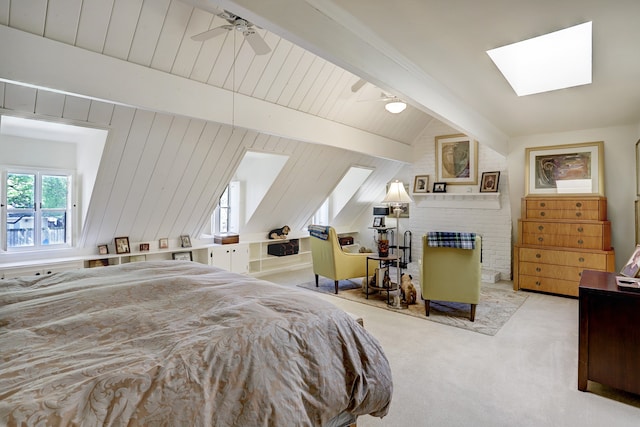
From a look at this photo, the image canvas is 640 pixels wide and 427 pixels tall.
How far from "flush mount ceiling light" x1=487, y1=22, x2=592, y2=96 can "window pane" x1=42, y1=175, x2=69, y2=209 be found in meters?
4.66

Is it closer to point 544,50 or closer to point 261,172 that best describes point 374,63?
point 544,50

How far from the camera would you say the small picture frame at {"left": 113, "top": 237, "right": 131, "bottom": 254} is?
415cm

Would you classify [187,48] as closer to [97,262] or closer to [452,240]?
[97,262]

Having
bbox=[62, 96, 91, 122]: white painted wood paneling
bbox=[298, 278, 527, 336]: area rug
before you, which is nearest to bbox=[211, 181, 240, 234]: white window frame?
bbox=[298, 278, 527, 336]: area rug

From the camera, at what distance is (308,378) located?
1277 millimetres

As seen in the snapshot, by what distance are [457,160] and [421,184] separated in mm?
774

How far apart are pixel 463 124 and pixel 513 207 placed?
114 inches

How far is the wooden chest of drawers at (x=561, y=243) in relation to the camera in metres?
4.29

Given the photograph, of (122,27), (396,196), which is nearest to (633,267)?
(396,196)

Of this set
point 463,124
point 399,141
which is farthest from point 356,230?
point 463,124

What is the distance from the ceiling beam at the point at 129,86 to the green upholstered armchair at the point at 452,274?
6.75 feet

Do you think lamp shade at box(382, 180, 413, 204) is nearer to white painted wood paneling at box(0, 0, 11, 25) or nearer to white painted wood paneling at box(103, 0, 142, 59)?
white painted wood paneling at box(103, 0, 142, 59)

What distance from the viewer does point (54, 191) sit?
3908mm

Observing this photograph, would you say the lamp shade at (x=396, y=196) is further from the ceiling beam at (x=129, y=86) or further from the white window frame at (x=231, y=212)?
the white window frame at (x=231, y=212)
